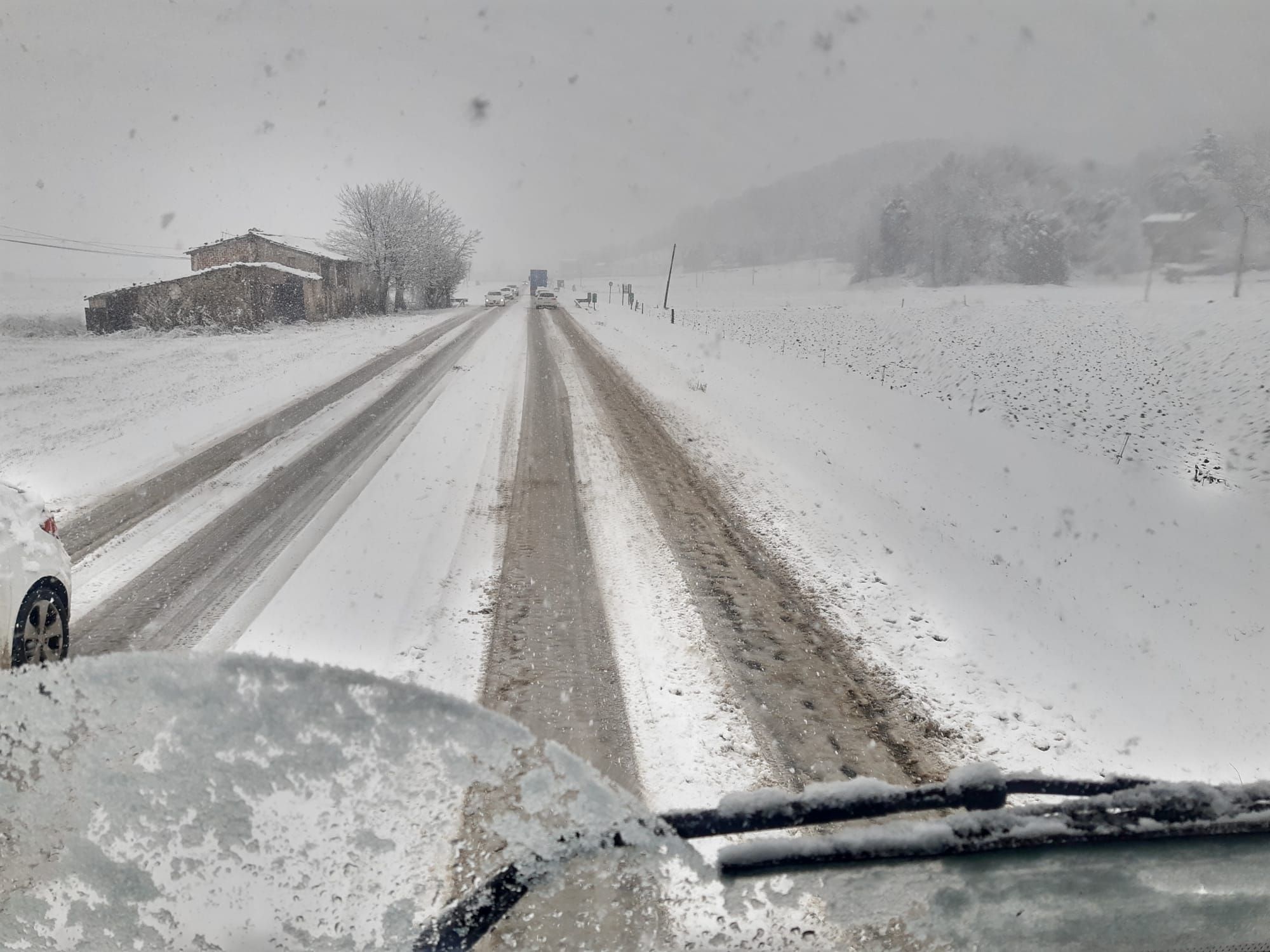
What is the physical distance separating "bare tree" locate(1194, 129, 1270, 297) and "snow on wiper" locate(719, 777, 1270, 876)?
28.0 metres

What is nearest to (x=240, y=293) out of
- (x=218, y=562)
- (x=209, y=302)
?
(x=209, y=302)

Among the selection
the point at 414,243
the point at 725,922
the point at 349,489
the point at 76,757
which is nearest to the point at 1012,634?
the point at 725,922

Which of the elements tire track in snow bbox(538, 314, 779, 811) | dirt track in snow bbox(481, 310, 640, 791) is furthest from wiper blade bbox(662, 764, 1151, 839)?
dirt track in snow bbox(481, 310, 640, 791)

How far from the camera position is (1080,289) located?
129 feet

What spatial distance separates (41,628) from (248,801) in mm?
3040

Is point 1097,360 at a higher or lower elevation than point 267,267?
lower

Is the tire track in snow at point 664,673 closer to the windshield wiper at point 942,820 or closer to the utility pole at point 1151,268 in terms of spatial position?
the windshield wiper at point 942,820

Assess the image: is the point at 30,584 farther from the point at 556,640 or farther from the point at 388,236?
the point at 388,236

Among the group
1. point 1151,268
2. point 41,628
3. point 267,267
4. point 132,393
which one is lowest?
point 41,628

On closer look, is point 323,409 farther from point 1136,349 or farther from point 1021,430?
point 1136,349

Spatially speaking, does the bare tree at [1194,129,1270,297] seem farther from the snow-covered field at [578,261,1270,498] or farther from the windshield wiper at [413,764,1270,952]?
the windshield wiper at [413,764,1270,952]

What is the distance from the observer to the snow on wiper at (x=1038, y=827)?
178 centimetres

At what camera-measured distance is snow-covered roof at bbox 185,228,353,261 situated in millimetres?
42375

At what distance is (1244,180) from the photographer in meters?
27.6
